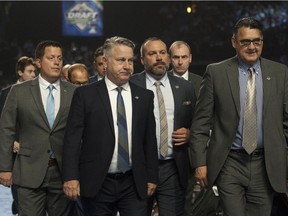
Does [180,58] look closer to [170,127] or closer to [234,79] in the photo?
[170,127]

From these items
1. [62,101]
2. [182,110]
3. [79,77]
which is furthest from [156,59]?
[79,77]

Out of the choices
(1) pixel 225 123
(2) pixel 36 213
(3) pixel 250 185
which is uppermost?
(1) pixel 225 123

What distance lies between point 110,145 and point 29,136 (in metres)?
0.78

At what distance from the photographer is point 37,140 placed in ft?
15.9

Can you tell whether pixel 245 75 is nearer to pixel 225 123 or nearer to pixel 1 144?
pixel 225 123

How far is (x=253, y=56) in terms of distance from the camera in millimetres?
4379

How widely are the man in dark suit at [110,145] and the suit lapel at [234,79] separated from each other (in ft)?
1.69

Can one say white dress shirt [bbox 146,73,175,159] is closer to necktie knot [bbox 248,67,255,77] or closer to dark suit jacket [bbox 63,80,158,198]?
dark suit jacket [bbox 63,80,158,198]

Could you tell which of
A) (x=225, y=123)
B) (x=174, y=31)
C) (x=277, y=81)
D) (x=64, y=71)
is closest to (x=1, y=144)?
(x=225, y=123)

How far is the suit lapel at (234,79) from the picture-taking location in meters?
4.39

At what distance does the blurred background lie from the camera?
12820 millimetres

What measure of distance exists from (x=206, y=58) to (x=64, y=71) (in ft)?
16.7

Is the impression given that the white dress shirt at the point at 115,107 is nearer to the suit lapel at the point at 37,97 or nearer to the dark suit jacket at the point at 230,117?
the dark suit jacket at the point at 230,117

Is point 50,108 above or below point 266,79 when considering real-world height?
below
